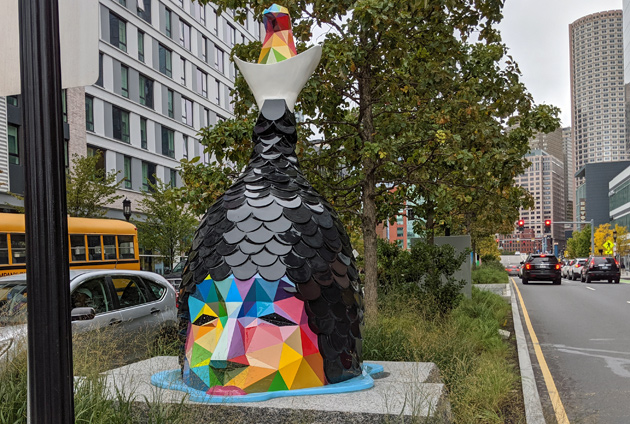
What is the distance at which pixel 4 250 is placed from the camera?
15.4 meters

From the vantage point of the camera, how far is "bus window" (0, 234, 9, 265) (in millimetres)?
15281

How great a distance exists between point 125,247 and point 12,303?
16278 mm

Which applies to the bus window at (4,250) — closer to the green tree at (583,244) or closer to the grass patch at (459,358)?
the grass patch at (459,358)

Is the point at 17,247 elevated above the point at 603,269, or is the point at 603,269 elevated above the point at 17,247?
the point at 17,247

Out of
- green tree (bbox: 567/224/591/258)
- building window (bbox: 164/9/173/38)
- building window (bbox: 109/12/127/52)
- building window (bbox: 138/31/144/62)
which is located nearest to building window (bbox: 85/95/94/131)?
building window (bbox: 109/12/127/52)

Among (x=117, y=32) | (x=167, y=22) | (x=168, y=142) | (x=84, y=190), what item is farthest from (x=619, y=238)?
(x=84, y=190)

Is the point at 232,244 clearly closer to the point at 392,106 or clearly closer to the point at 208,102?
the point at 392,106

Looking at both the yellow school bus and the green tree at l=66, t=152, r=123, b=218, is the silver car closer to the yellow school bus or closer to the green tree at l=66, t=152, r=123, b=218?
the yellow school bus

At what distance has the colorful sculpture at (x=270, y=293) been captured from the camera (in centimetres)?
416

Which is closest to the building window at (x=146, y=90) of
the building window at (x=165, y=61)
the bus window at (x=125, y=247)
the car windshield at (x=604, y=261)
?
the building window at (x=165, y=61)

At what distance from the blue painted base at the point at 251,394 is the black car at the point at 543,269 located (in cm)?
2994

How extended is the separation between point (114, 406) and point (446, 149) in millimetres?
6173

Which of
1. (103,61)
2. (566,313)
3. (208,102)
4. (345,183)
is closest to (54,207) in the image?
(345,183)

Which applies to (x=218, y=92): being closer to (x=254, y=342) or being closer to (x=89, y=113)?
(x=89, y=113)
